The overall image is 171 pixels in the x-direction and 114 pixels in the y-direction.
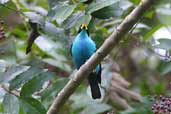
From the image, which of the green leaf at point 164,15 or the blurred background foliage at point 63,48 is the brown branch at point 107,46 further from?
the green leaf at point 164,15

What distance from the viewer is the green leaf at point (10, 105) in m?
1.98

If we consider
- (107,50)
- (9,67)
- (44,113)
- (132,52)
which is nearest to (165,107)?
(107,50)

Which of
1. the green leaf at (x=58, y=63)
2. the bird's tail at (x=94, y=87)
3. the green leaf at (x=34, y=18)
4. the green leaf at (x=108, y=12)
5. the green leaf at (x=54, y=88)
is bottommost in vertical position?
the green leaf at (x=58, y=63)

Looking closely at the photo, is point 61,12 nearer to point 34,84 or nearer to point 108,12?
point 108,12

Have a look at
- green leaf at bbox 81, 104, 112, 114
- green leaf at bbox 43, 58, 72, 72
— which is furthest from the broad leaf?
green leaf at bbox 43, 58, 72, 72

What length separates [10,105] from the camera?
1.99m

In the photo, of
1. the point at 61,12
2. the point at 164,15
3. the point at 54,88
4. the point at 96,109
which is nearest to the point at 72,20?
the point at 61,12

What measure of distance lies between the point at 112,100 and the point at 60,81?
84 centimetres

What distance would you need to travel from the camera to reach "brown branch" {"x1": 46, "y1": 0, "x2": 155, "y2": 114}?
161 centimetres

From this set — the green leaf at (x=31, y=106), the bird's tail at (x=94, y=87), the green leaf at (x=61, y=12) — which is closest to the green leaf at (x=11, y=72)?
the green leaf at (x=31, y=106)

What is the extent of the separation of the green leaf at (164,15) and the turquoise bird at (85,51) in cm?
43

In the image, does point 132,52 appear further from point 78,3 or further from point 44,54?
point 78,3

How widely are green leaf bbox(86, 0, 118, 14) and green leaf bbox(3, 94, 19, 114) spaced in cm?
48

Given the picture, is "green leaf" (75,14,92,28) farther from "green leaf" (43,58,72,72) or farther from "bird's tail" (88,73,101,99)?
"green leaf" (43,58,72,72)
